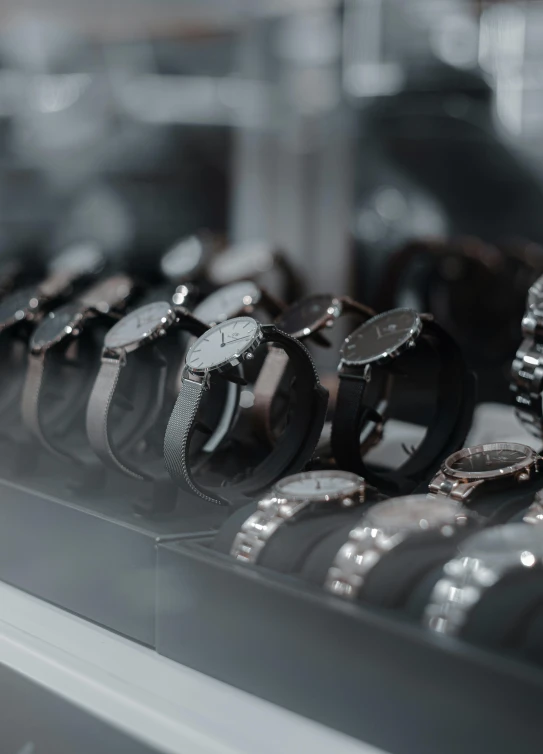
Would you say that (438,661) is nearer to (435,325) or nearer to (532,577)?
(532,577)

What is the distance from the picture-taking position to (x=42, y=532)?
3.01 ft

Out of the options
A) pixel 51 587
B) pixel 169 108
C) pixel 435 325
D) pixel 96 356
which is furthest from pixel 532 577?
pixel 169 108

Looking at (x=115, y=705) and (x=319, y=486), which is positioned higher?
(x=319, y=486)

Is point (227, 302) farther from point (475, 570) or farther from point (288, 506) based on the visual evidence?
point (475, 570)

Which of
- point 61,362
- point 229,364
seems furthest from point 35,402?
point 229,364

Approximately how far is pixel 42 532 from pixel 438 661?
0.46 metres

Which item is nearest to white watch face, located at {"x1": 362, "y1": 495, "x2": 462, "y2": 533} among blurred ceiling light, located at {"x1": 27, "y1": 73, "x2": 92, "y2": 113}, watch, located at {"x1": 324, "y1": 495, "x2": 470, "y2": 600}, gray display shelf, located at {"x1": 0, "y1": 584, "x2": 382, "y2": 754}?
watch, located at {"x1": 324, "y1": 495, "x2": 470, "y2": 600}

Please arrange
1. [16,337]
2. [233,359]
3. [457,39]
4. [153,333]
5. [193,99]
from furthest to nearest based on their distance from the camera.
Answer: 1. [193,99]
2. [457,39]
3. [16,337]
4. [153,333]
5. [233,359]

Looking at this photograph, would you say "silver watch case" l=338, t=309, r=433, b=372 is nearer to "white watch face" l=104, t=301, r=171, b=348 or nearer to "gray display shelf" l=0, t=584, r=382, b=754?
"white watch face" l=104, t=301, r=171, b=348

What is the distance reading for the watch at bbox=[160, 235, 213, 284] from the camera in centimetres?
145

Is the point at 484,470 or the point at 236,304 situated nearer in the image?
the point at 484,470

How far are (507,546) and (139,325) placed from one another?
17.8 inches

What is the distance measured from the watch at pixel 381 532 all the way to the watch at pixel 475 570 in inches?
1.6

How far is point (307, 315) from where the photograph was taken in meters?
1.03
